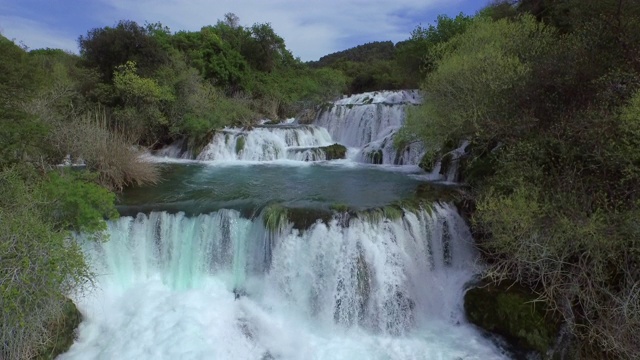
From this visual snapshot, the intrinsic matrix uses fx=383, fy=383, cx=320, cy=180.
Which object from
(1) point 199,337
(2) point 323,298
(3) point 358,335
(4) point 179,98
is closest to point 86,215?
(1) point 199,337

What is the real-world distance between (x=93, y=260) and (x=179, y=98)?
473 inches

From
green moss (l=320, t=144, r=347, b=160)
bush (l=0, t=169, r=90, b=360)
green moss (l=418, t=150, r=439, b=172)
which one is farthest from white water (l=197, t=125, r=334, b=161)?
bush (l=0, t=169, r=90, b=360)

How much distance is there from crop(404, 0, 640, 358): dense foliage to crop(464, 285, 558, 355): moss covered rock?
23 cm

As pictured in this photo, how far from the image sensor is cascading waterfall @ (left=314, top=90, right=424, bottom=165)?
47.6 ft

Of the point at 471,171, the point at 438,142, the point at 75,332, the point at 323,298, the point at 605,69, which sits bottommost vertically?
the point at 75,332

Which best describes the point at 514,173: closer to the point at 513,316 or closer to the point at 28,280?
the point at 513,316

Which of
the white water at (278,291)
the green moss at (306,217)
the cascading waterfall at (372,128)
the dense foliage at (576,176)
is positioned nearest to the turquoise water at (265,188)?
the green moss at (306,217)

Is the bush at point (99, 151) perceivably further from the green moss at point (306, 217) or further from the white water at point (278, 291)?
the green moss at point (306, 217)

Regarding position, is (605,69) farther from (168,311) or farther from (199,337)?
(168,311)

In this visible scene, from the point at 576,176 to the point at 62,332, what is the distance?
8.43 meters

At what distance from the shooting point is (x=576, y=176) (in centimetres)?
632

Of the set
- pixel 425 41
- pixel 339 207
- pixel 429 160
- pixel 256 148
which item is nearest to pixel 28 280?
pixel 339 207

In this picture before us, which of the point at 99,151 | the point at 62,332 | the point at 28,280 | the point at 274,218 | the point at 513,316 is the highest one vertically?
the point at 99,151

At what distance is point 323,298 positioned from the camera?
7.10 m
